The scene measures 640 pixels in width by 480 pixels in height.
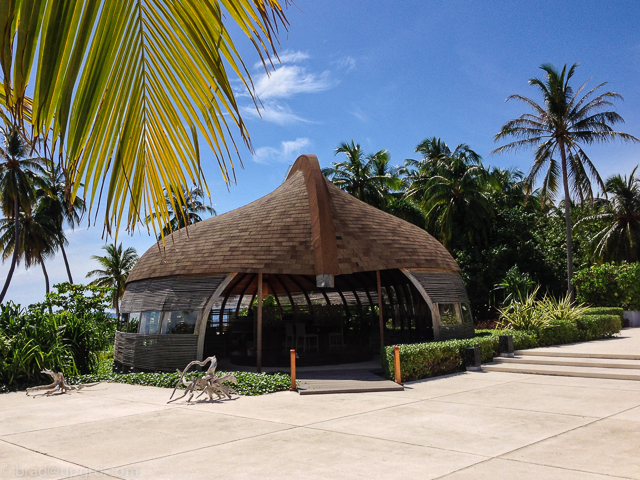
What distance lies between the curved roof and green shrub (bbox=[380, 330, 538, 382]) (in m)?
2.46

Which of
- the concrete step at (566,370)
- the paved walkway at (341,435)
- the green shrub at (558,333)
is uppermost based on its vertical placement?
the green shrub at (558,333)

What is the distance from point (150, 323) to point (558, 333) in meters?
13.4

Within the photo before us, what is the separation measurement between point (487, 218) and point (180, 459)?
29456mm

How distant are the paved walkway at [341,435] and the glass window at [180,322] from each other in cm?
255

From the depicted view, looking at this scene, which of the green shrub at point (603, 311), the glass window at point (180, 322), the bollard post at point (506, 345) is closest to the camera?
the glass window at point (180, 322)

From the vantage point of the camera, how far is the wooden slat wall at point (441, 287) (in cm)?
1520

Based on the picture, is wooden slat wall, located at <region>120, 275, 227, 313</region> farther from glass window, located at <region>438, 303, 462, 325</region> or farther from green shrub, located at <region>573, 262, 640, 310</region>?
green shrub, located at <region>573, 262, 640, 310</region>

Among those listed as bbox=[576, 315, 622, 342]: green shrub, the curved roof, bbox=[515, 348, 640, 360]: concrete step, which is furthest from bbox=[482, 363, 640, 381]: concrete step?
bbox=[576, 315, 622, 342]: green shrub

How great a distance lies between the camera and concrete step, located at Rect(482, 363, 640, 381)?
1244cm

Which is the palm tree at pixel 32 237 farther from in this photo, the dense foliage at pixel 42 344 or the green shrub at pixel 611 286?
the green shrub at pixel 611 286

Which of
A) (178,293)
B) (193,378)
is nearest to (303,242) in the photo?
(178,293)

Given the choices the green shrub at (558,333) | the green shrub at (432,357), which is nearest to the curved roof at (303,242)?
the green shrub at (432,357)

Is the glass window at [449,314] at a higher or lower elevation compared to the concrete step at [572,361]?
higher

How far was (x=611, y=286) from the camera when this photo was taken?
87.1 feet
